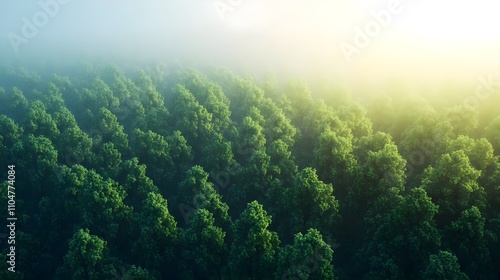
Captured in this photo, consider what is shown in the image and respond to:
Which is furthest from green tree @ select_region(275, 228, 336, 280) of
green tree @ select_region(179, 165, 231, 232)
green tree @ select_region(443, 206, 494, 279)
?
green tree @ select_region(443, 206, 494, 279)

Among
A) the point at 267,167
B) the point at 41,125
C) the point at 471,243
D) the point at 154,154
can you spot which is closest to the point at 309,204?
the point at 267,167

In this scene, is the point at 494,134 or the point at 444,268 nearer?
the point at 444,268

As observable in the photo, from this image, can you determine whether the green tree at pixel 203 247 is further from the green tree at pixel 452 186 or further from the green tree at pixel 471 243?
the green tree at pixel 471 243

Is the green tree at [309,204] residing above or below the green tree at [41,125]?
below

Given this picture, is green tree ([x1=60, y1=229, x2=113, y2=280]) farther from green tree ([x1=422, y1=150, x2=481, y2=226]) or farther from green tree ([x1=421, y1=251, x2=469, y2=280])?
green tree ([x1=422, y1=150, x2=481, y2=226])

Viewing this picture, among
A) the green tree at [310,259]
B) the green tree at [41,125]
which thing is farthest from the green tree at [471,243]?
the green tree at [41,125]

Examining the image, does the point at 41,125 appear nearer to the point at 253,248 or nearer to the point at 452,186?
the point at 253,248
